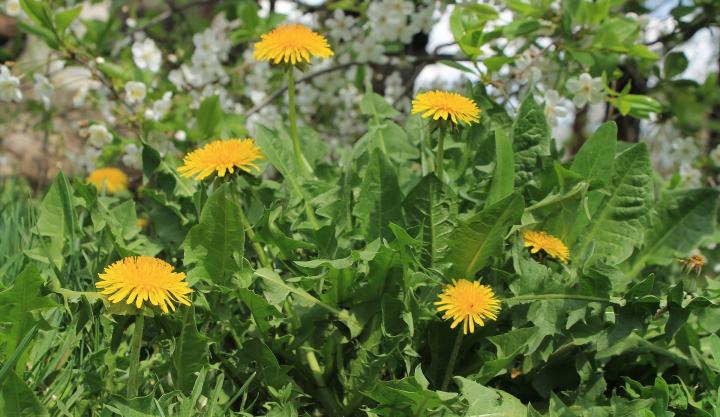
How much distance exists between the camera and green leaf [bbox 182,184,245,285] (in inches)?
66.0

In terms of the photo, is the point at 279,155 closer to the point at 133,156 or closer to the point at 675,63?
the point at 133,156

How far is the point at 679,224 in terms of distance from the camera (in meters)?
2.21

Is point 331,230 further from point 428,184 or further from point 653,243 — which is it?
point 653,243

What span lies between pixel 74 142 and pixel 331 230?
4.19 m

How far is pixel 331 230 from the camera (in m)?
1.83

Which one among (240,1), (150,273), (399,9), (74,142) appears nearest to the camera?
(150,273)

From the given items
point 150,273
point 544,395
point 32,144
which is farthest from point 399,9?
point 32,144

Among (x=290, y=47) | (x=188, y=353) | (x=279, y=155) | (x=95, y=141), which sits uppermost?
(x=290, y=47)

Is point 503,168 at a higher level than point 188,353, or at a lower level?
higher

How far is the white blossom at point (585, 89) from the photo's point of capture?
2453 millimetres

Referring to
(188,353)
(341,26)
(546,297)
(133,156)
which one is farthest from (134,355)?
(341,26)

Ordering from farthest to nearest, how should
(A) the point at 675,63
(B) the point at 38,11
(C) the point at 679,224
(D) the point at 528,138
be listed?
(A) the point at 675,63, (B) the point at 38,11, (C) the point at 679,224, (D) the point at 528,138

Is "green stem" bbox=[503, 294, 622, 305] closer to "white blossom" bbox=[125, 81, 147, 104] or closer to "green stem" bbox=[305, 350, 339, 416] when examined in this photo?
"green stem" bbox=[305, 350, 339, 416]

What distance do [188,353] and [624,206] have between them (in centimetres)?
120
